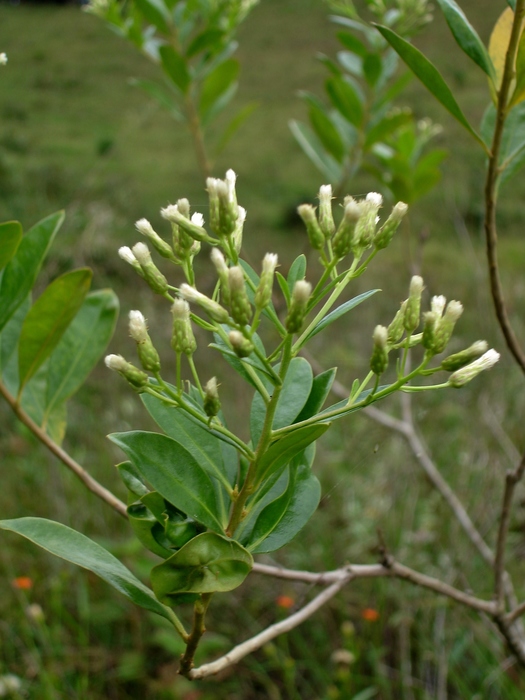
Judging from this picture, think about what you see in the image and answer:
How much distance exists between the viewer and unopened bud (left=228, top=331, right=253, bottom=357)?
0.49 m

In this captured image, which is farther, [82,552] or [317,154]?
[317,154]

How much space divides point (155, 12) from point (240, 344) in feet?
4.64

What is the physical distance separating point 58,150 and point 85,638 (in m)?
11.3

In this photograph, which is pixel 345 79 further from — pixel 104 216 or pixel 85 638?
pixel 104 216

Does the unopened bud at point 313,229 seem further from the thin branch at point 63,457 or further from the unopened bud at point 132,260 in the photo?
the thin branch at point 63,457

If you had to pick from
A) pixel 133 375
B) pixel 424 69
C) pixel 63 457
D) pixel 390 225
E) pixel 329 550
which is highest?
pixel 424 69

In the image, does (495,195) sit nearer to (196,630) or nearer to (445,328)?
(445,328)

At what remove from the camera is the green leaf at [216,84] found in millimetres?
1573

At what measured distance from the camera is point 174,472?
22.9 inches

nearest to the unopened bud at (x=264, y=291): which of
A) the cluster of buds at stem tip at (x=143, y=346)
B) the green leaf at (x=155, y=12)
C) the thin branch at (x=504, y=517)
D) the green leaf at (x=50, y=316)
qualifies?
the cluster of buds at stem tip at (x=143, y=346)

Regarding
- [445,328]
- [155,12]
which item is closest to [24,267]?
[445,328]

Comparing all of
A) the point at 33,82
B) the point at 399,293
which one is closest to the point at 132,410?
the point at 399,293

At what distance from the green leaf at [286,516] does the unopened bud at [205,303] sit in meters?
0.18

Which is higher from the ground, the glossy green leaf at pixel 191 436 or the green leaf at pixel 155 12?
the green leaf at pixel 155 12
